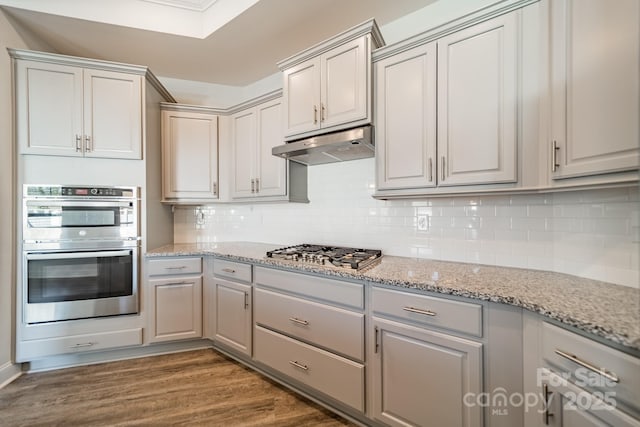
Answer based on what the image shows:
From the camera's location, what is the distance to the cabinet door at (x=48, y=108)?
206 cm

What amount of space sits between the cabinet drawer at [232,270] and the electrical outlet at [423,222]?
134cm

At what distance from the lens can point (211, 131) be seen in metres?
2.81

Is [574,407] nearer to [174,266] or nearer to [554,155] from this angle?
[554,155]

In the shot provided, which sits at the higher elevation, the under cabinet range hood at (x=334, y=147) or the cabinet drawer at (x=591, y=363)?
the under cabinet range hood at (x=334, y=147)

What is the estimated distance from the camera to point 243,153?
2.70 metres

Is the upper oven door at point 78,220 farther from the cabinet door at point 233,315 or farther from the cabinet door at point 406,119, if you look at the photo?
the cabinet door at point 406,119

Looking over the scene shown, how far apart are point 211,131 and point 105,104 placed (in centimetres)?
87

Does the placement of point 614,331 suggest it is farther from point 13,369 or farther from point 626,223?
point 13,369

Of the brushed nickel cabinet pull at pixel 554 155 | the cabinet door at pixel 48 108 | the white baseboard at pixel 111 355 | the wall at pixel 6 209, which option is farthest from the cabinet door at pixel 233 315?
the brushed nickel cabinet pull at pixel 554 155

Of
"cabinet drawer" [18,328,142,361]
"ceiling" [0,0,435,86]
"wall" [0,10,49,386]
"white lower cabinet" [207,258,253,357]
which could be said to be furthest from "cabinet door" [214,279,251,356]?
"ceiling" [0,0,435,86]

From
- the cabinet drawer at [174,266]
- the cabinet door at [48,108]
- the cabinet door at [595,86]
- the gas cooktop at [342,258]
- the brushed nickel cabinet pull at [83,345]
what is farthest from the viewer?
the cabinet drawer at [174,266]

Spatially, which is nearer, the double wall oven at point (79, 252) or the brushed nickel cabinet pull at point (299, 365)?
the brushed nickel cabinet pull at point (299, 365)

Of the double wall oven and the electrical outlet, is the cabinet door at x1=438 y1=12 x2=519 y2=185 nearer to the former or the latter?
the electrical outlet

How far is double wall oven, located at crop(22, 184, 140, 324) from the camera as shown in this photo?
210 cm
